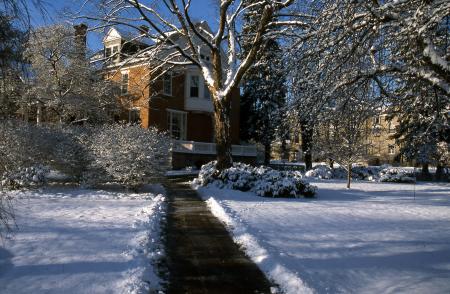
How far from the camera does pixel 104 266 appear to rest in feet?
20.4

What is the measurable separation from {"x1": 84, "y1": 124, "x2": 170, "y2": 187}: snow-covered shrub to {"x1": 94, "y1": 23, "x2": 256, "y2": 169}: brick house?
41.2 ft

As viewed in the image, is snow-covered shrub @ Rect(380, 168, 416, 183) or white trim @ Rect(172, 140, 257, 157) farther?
white trim @ Rect(172, 140, 257, 157)

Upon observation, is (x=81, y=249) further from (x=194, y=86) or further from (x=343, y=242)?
(x=194, y=86)

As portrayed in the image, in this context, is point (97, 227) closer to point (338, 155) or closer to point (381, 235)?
point (381, 235)

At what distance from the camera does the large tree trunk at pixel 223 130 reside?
61.7 feet

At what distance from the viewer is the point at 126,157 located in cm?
1492

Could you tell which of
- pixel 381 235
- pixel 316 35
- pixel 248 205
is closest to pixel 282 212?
pixel 248 205

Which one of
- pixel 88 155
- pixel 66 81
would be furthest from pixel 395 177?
pixel 66 81

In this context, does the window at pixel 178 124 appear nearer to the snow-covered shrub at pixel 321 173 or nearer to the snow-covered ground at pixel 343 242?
the snow-covered shrub at pixel 321 173

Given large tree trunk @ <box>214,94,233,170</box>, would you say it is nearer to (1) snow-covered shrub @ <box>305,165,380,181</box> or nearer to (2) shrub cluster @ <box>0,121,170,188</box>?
(2) shrub cluster @ <box>0,121,170,188</box>

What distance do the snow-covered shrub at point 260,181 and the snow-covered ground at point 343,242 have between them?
1127 millimetres

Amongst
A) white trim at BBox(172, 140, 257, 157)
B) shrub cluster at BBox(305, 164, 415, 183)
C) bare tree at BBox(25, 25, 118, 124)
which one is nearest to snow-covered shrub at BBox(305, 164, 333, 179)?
shrub cluster at BBox(305, 164, 415, 183)

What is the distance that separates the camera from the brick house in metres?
29.2

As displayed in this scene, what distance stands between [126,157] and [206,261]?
869 cm
